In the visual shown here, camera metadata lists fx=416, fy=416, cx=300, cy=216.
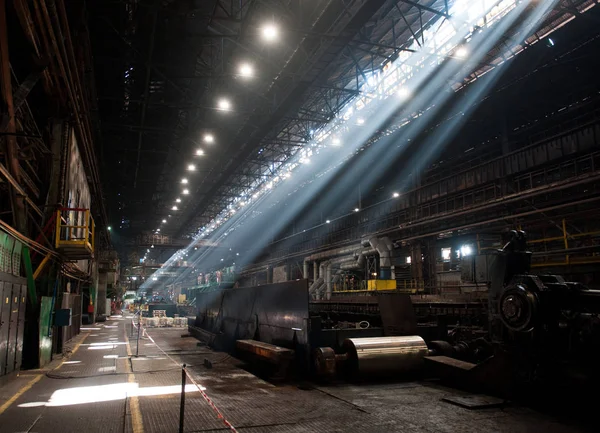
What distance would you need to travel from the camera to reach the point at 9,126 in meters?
7.39

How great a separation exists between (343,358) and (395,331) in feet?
5.21

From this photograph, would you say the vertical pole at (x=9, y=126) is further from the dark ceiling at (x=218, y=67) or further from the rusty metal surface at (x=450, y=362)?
the rusty metal surface at (x=450, y=362)

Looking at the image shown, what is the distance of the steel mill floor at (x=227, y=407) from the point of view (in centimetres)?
462

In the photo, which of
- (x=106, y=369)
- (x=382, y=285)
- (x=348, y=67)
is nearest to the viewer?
(x=106, y=369)

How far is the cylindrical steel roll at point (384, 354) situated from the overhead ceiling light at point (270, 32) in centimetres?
889

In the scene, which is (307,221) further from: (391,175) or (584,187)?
(584,187)

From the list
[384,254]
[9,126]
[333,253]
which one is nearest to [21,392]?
[9,126]

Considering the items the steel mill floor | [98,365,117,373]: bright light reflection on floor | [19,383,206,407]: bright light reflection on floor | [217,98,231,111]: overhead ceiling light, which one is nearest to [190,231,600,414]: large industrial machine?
the steel mill floor

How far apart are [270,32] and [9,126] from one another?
23.9ft

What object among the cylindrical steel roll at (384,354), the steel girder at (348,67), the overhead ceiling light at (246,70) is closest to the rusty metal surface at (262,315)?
the cylindrical steel roll at (384,354)

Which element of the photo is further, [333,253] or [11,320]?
[333,253]

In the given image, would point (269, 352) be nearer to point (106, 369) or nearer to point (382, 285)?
point (106, 369)

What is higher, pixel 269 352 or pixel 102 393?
pixel 269 352

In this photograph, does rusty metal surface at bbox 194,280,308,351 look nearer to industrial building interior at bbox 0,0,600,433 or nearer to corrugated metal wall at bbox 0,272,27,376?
industrial building interior at bbox 0,0,600,433
